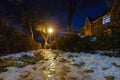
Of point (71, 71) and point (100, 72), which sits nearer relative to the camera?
point (100, 72)

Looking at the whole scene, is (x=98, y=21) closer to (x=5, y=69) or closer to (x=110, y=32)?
(x=110, y=32)

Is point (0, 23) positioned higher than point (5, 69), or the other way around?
point (0, 23)

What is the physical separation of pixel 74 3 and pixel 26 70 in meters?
22.3

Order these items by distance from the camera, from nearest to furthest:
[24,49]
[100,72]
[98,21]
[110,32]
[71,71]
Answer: [100,72] < [71,71] < [110,32] < [24,49] < [98,21]

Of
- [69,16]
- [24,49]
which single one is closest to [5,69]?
[24,49]

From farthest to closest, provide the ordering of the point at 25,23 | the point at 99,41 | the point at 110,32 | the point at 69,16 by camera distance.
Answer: the point at 25,23 < the point at 69,16 < the point at 99,41 < the point at 110,32

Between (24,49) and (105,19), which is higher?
(105,19)

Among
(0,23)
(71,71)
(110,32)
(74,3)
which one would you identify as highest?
(74,3)

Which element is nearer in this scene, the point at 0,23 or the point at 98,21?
the point at 0,23

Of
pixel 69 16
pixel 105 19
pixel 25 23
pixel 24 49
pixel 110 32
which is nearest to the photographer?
pixel 110 32

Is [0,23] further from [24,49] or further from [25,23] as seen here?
[25,23]

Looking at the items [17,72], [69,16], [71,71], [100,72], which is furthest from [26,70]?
[69,16]

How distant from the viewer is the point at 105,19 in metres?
40.3

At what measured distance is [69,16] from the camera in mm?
32031
